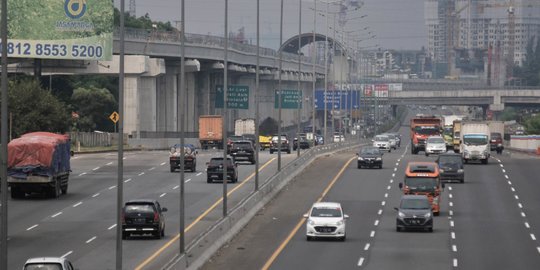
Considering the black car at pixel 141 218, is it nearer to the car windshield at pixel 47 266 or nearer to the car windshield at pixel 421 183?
the car windshield at pixel 421 183

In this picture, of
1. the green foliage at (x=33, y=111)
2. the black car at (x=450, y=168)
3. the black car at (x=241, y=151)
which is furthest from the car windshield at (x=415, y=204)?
the green foliage at (x=33, y=111)

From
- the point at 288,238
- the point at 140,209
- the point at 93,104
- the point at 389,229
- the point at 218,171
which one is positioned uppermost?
the point at 93,104

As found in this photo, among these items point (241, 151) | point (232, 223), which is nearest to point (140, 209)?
point (232, 223)

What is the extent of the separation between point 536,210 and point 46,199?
25453 millimetres

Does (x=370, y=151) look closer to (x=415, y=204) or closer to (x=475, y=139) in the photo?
(x=475, y=139)

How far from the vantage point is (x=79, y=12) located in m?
111

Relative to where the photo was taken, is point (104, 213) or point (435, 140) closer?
point (104, 213)

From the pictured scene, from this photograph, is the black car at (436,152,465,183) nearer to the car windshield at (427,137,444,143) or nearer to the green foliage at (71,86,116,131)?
the car windshield at (427,137,444,143)

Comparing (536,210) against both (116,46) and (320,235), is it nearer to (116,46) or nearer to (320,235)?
(320,235)

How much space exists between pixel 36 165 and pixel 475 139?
40.4 metres

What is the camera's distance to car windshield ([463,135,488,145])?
330 ft

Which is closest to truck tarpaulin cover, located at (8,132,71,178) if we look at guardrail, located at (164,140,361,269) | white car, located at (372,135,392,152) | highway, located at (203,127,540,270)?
guardrail, located at (164,140,361,269)

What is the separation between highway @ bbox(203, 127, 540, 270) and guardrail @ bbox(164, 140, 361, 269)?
44cm

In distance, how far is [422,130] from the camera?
401ft
